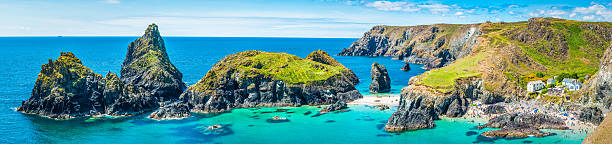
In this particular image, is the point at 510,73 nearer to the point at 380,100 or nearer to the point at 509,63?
the point at 509,63

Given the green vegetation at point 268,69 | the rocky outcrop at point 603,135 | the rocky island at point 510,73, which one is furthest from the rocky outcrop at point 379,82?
the rocky outcrop at point 603,135

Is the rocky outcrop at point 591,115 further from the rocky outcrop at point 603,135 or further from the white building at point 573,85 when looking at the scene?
the rocky outcrop at point 603,135

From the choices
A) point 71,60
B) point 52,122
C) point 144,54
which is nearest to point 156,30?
point 144,54

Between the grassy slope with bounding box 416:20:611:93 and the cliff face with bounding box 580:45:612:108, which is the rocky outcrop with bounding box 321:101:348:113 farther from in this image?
the cliff face with bounding box 580:45:612:108

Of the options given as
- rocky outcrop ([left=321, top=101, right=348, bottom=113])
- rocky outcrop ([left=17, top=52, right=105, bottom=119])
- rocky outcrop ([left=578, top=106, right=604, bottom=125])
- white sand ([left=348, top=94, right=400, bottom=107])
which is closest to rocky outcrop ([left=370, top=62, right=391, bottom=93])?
white sand ([left=348, top=94, right=400, bottom=107])

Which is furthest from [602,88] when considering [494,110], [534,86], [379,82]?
[379,82]
